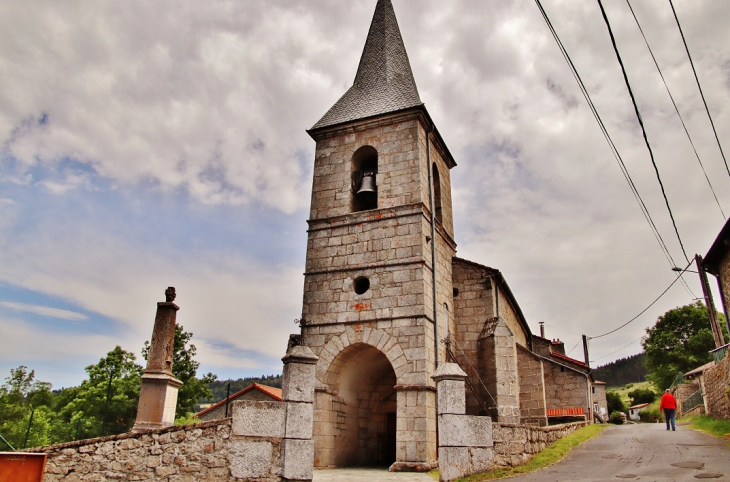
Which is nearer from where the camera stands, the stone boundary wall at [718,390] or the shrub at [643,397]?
the stone boundary wall at [718,390]

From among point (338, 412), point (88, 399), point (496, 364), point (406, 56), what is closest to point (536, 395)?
point (496, 364)

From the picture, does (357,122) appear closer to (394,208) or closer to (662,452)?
(394,208)

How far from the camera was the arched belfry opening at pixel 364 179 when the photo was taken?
47.1 feet

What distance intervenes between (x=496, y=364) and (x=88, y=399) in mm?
25561

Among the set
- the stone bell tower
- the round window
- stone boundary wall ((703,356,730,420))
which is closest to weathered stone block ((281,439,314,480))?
the stone bell tower

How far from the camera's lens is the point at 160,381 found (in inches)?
385

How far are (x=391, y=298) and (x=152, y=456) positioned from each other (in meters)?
6.59

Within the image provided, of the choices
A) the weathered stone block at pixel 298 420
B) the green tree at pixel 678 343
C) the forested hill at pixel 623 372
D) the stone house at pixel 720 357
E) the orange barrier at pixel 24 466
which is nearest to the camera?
the orange barrier at pixel 24 466

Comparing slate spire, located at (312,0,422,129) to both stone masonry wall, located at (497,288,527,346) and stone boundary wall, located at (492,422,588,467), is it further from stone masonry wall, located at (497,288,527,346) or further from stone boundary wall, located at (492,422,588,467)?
stone boundary wall, located at (492,422,588,467)

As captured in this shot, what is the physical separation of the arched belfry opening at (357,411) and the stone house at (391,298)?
0.03 metres

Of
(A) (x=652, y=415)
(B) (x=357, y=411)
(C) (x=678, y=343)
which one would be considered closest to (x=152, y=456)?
(B) (x=357, y=411)

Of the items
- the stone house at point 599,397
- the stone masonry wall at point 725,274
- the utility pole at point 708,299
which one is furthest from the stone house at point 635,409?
the stone masonry wall at point 725,274

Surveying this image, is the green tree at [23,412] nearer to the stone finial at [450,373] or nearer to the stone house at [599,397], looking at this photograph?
the stone finial at [450,373]

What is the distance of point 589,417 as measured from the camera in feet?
59.6
